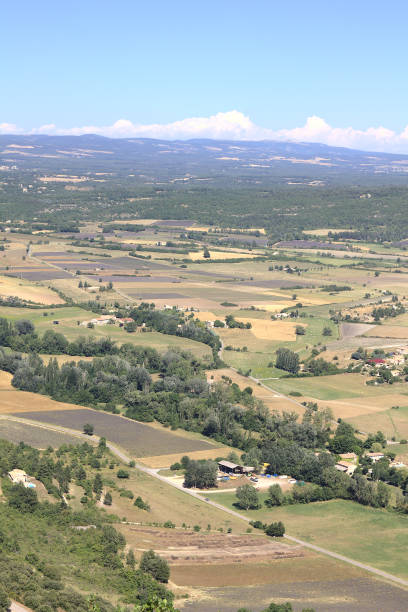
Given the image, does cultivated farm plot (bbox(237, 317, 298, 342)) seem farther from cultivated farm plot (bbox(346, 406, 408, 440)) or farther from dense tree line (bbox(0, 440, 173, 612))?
dense tree line (bbox(0, 440, 173, 612))

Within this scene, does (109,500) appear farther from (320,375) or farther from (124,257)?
(124,257)

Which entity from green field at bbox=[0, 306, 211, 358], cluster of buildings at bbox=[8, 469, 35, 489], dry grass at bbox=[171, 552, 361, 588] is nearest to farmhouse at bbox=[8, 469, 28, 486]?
cluster of buildings at bbox=[8, 469, 35, 489]

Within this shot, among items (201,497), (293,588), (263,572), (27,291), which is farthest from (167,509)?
(27,291)

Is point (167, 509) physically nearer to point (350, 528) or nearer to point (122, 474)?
point (122, 474)

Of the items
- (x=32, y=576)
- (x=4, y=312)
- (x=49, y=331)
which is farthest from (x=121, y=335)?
(x=32, y=576)

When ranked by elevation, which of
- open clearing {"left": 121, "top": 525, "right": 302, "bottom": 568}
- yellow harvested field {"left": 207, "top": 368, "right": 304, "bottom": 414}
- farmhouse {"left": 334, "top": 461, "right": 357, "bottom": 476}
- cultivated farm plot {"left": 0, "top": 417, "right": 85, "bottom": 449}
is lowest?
open clearing {"left": 121, "top": 525, "right": 302, "bottom": 568}

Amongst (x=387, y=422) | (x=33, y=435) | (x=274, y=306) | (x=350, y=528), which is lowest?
(x=350, y=528)
